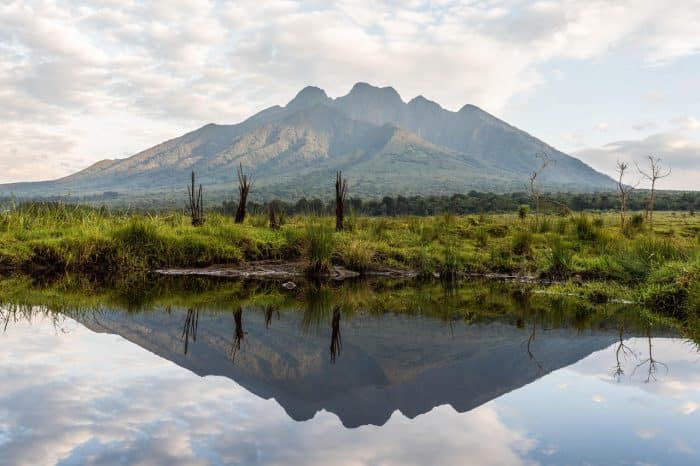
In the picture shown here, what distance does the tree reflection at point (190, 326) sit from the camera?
8.10m

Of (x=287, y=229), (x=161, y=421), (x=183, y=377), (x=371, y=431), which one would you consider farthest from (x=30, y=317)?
(x=287, y=229)

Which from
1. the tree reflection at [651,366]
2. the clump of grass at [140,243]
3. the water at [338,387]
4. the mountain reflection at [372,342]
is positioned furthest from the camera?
the clump of grass at [140,243]

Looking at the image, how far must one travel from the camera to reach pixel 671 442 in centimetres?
457

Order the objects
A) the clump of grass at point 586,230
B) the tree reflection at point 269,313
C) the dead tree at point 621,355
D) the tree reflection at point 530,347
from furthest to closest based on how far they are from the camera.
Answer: the clump of grass at point 586,230
the tree reflection at point 269,313
the tree reflection at point 530,347
the dead tree at point 621,355

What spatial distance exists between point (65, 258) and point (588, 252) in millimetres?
15255

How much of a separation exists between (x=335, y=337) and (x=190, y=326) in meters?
2.29

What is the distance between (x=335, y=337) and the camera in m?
8.41

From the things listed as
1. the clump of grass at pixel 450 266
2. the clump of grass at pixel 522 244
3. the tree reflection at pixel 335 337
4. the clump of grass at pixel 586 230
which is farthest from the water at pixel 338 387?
the clump of grass at pixel 586 230

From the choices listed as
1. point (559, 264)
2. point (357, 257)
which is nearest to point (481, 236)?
point (559, 264)

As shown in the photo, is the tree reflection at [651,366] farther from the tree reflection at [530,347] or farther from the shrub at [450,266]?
the shrub at [450,266]

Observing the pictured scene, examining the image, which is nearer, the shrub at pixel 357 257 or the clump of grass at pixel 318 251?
the clump of grass at pixel 318 251

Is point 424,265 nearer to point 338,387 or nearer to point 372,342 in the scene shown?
point 372,342

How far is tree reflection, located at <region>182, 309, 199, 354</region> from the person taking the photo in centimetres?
810

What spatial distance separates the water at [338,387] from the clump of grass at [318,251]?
575 cm
